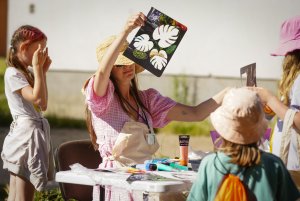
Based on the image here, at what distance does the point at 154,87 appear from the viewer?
941 cm

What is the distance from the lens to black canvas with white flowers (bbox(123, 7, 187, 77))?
3.91 metres

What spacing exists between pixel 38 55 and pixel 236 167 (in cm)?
176

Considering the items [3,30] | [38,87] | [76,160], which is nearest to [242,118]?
[38,87]

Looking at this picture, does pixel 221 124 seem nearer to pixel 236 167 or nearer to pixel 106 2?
pixel 236 167

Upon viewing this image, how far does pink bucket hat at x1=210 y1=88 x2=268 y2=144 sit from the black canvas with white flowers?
0.82 metres

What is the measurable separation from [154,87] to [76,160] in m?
4.86

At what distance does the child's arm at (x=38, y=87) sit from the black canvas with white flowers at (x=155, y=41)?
0.70m

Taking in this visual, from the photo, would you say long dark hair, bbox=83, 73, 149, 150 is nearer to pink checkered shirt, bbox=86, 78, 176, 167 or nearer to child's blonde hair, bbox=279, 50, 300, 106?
pink checkered shirt, bbox=86, 78, 176, 167

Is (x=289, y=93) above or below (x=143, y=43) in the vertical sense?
below

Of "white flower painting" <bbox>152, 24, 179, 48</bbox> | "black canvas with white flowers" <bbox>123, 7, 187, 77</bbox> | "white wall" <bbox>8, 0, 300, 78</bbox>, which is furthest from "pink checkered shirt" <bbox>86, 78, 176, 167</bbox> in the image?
"white wall" <bbox>8, 0, 300, 78</bbox>

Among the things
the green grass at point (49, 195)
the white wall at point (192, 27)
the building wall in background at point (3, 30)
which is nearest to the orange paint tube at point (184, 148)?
the green grass at point (49, 195)

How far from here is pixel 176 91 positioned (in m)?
9.38

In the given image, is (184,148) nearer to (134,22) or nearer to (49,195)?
(134,22)

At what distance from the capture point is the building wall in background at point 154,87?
8719 millimetres
